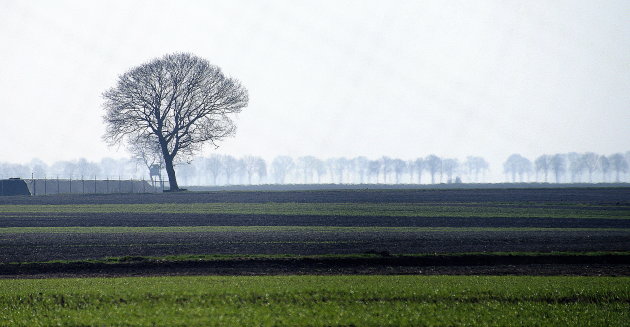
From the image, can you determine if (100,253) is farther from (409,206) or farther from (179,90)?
(179,90)

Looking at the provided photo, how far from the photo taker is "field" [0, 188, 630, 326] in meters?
13.7

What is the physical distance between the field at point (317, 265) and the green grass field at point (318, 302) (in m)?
0.05

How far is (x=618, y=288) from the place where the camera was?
16641 millimetres

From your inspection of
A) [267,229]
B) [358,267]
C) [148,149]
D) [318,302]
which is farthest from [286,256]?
[148,149]

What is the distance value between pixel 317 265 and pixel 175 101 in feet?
195

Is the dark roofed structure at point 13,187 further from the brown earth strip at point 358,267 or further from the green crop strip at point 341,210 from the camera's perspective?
the brown earth strip at point 358,267

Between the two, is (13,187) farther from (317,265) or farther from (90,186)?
(317,265)

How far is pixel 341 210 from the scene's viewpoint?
51.5 meters

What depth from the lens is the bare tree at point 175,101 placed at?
7806 centimetres

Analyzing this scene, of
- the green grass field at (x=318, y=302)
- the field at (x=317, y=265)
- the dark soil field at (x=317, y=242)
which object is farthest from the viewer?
the dark soil field at (x=317, y=242)

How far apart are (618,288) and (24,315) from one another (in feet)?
48.1

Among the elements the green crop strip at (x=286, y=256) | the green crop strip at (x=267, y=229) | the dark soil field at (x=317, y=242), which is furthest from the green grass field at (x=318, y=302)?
the green crop strip at (x=267, y=229)

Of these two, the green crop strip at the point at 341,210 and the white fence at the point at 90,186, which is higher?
the white fence at the point at 90,186

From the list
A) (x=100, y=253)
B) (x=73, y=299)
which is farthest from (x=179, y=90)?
(x=73, y=299)
